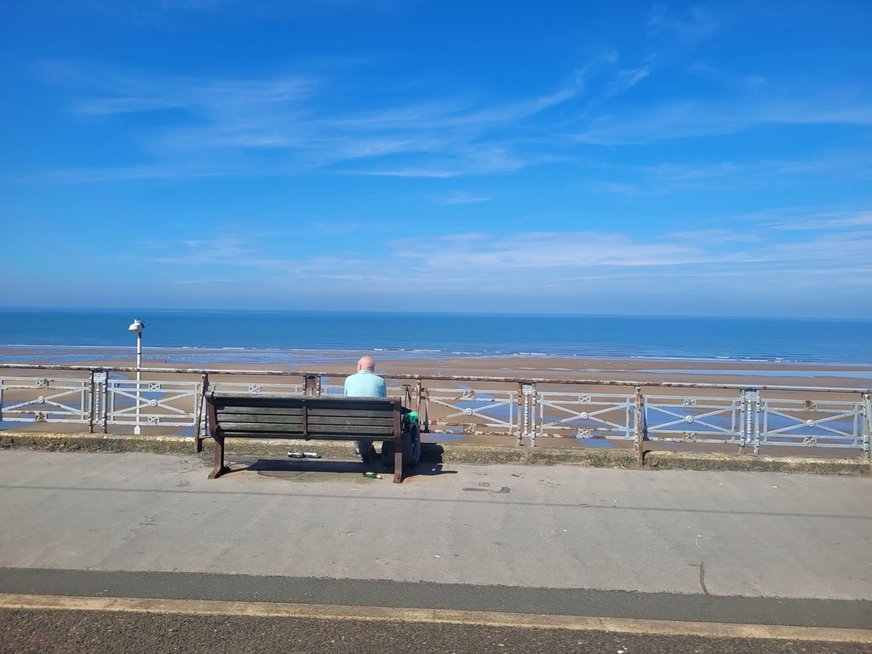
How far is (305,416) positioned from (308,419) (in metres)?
0.05

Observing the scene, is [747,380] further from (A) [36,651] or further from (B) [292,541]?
(A) [36,651]

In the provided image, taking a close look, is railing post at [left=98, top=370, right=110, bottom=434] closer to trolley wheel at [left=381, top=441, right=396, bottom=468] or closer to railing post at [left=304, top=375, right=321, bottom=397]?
railing post at [left=304, top=375, right=321, bottom=397]

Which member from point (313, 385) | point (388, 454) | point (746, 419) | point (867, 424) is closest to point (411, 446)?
point (388, 454)

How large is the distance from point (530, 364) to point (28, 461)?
38.1m

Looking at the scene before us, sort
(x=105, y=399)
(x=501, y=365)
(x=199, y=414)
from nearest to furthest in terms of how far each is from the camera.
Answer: (x=199, y=414) → (x=105, y=399) → (x=501, y=365)

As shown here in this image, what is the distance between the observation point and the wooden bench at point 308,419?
25.7 ft

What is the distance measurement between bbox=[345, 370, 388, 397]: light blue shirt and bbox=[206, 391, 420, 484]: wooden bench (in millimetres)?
595

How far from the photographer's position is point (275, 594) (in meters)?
4.89

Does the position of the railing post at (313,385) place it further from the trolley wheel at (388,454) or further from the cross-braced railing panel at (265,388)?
the trolley wheel at (388,454)

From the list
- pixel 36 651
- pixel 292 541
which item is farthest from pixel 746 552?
pixel 36 651

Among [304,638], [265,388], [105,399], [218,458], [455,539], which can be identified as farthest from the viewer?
[265,388]

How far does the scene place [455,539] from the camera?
6090 mm

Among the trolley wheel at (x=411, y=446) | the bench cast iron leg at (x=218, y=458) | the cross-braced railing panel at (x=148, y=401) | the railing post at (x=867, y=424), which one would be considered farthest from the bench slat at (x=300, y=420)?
the railing post at (x=867, y=424)

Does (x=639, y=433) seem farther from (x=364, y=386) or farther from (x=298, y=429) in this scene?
(x=298, y=429)
